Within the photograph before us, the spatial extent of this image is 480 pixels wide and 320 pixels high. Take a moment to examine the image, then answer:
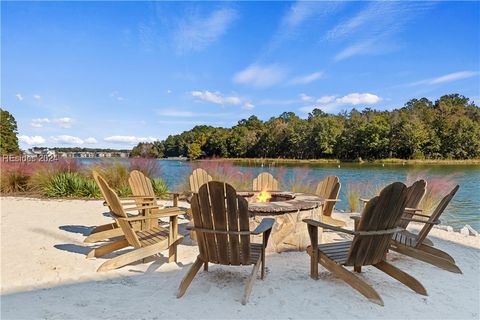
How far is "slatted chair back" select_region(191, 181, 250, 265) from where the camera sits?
2.62 metres

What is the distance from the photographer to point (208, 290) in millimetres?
2742

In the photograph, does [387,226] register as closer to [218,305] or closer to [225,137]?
[218,305]

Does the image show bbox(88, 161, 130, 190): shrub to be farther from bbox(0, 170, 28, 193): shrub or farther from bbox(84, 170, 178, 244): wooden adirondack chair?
bbox(84, 170, 178, 244): wooden adirondack chair

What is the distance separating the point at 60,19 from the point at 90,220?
5027 mm

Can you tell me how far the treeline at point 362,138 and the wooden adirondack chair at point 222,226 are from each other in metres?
29.4

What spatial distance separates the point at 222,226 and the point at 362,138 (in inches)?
1736

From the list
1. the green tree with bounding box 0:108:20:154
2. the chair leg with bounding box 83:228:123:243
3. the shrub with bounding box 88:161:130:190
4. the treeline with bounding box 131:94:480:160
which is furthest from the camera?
the treeline with bounding box 131:94:480:160

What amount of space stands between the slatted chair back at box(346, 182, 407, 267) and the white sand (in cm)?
35

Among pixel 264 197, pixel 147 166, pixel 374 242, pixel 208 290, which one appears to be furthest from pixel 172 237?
pixel 147 166

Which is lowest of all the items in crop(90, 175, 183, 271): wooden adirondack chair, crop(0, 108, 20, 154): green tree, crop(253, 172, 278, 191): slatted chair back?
crop(90, 175, 183, 271): wooden adirondack chair

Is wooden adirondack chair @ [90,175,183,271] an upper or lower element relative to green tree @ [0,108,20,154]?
lower

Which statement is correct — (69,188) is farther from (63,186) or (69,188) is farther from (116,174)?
(116,174)

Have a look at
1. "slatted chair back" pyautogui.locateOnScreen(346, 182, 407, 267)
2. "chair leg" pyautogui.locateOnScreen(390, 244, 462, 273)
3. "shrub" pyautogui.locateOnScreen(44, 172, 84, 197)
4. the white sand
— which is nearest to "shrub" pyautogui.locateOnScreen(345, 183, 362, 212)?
the white sand

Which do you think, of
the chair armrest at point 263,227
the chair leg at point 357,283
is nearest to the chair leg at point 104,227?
the chair armrest at point 263,227
